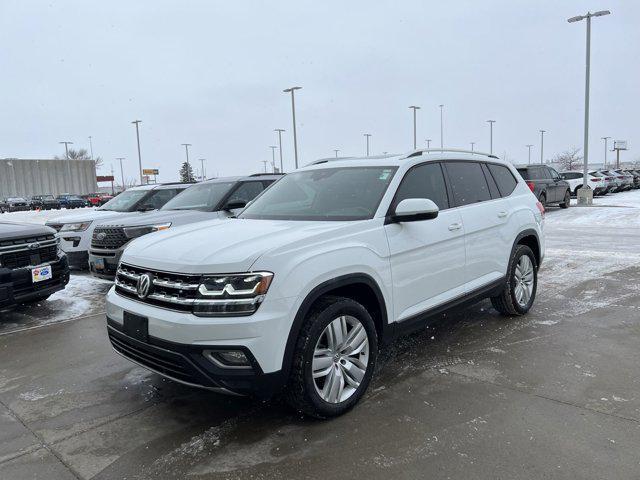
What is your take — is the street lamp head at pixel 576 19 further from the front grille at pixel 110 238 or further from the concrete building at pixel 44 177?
the concrete building at pixel 44 177

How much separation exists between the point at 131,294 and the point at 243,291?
1.04 m

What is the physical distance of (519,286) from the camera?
18.5 feet

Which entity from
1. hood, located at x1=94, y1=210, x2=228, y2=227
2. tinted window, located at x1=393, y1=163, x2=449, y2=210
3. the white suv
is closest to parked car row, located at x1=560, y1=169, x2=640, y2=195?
hood, located at x1=94, y1=210, x2=228, y2=227

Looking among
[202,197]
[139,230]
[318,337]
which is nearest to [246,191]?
[202,197]

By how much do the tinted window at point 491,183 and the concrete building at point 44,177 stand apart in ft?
246

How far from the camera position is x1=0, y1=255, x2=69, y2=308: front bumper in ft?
18.5

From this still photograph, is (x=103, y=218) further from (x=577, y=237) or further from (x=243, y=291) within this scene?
(x=577, y=237)

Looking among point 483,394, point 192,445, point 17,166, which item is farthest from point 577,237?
point 17,166

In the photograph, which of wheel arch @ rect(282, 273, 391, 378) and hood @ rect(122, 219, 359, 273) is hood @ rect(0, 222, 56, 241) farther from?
wheel arch @ rect(282, 273, 391, 378)

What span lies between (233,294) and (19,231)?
165 inches

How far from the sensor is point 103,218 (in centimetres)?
911

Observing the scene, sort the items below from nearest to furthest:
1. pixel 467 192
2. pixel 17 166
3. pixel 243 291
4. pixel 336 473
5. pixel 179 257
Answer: pixel 336 473, pixel 243 291, pixel 179 257, pixel 467 192, pixel 17 166

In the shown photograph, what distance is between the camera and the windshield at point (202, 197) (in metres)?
8.38

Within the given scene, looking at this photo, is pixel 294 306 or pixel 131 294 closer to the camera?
pixel 294 306
